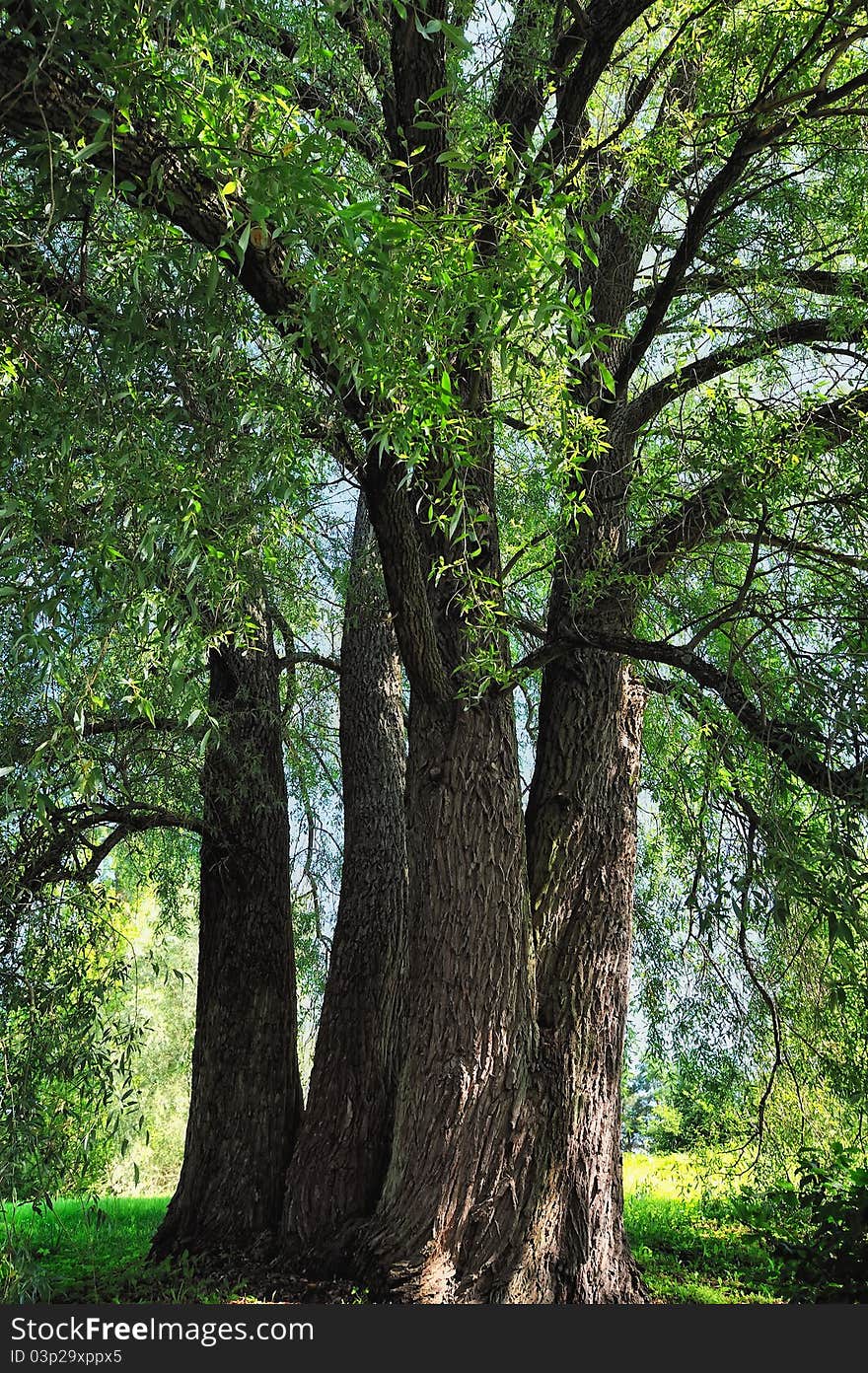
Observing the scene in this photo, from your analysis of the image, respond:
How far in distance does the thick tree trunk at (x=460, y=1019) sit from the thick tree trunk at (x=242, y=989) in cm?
132

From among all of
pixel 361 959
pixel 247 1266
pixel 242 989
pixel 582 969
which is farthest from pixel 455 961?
pixel 247 1266

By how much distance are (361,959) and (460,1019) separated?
4.93 feet

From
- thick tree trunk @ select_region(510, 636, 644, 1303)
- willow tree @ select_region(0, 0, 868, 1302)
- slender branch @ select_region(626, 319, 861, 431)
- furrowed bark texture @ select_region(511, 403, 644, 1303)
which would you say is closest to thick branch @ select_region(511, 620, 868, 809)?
willow tree @ select_region(0, 0, 868, 1302)

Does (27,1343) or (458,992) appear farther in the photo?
(458,992)

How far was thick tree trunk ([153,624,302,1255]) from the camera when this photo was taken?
5.40 meters

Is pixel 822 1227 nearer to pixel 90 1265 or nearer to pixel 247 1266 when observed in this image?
pixel 247 1266

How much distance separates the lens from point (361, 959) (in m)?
5.59

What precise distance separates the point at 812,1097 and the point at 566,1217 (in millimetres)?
2243

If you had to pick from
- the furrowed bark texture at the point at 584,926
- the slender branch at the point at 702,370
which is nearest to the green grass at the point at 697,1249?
the furrowed bark texture at the point at 584,926

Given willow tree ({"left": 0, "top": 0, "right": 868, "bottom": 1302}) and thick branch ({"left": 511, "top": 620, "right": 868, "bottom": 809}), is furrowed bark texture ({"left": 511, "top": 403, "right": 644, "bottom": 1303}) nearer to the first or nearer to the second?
willow tree ({"left": 0, "top": 0, "right": 868, "bottom": 1302})

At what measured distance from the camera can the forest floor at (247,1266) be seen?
3496mm

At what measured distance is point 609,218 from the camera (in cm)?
535

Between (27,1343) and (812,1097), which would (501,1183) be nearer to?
(27,1343)

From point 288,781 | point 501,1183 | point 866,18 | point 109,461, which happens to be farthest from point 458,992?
point 866,18
